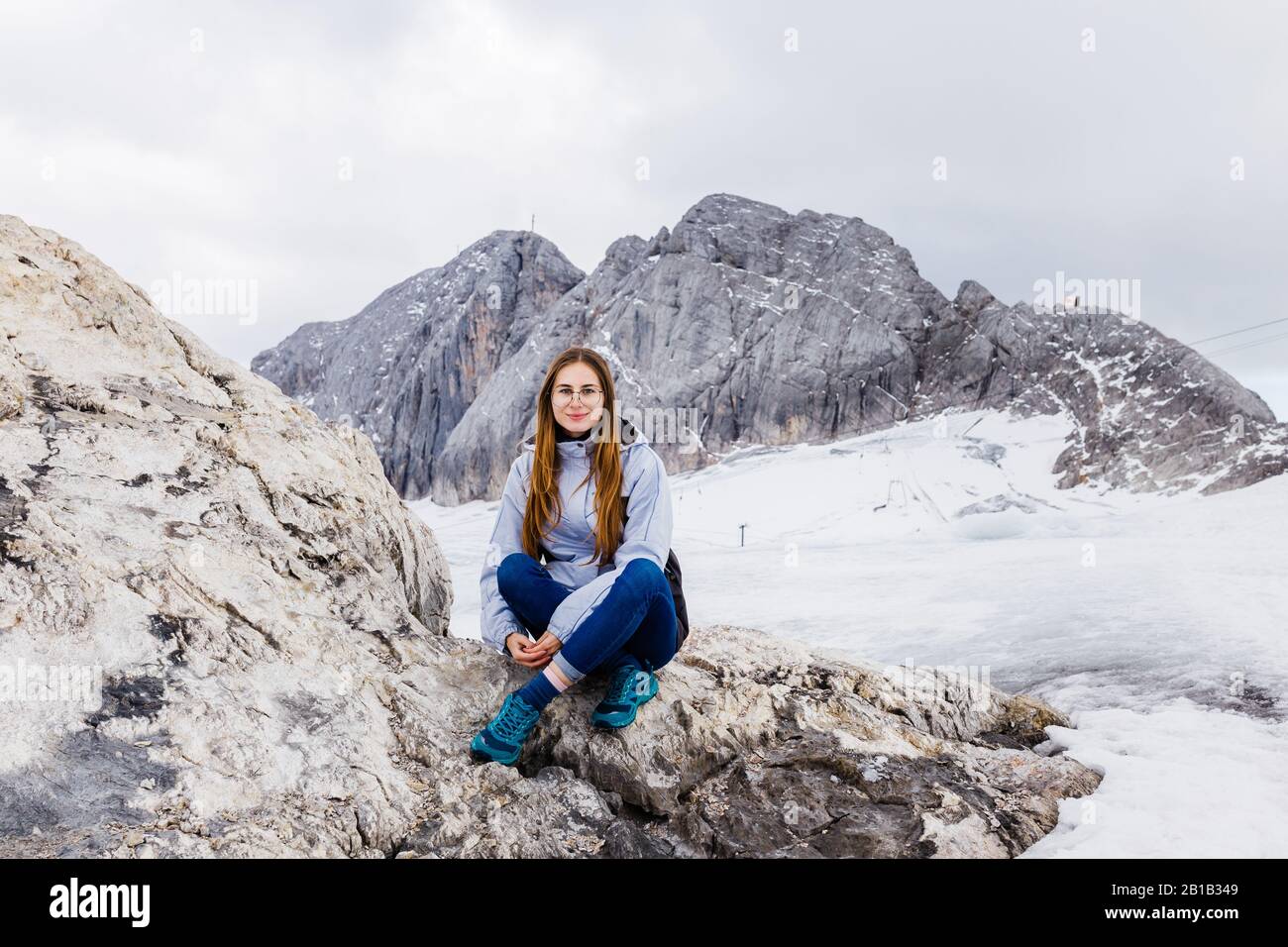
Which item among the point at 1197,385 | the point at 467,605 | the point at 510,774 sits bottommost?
the point at 467,605

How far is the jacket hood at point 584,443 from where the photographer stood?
10.6 ft

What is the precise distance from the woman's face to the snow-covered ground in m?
2.37

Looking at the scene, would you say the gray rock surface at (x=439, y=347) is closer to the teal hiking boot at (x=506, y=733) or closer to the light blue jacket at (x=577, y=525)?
the light blue jacket at (x=577, y=525)

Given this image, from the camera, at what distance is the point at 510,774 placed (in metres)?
2.80

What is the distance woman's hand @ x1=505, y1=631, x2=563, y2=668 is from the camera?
2.91 metres

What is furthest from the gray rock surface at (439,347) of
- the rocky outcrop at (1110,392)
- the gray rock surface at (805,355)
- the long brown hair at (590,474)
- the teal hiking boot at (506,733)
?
the teal hiking boot at (506,733)

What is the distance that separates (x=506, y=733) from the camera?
2807mm

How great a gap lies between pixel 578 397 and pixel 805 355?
149 feet

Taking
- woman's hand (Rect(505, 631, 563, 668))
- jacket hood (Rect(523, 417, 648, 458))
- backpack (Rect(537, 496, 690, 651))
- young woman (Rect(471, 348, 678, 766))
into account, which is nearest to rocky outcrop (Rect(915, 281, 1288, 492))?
backpack (Rect(537, 496, 690, 651))

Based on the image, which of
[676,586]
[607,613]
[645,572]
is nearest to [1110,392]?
[676,586]

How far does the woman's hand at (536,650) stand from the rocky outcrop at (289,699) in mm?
312
